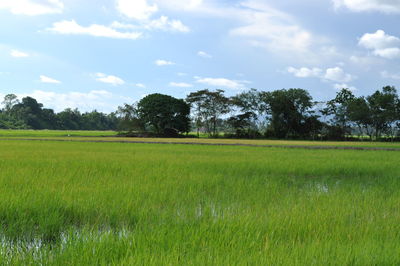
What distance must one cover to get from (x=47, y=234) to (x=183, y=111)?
5154cm

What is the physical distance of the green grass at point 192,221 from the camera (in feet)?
9.23

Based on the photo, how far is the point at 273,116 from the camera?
52.7 m

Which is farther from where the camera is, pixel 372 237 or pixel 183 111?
pixel 183 111

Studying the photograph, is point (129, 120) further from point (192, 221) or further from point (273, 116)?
point (192, 221)

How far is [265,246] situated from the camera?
306 centimetres

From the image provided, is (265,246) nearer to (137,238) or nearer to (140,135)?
(137,238)

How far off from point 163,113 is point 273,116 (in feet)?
58.0

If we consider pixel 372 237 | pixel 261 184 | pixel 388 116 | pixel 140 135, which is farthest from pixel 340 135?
pixel 372 237

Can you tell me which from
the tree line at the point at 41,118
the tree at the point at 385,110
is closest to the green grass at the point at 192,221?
the tree at the point at 385,110

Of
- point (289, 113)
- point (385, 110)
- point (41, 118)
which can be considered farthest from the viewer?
point (41, 118)

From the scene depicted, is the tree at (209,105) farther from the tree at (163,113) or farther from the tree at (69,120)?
the tree at (69,120)

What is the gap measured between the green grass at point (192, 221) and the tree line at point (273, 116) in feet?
148

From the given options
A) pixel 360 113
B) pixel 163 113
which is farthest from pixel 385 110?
pixel 163 113

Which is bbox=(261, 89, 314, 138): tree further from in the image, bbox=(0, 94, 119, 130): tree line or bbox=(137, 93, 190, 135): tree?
bbox=(0, 94, 119, 130): tree line
